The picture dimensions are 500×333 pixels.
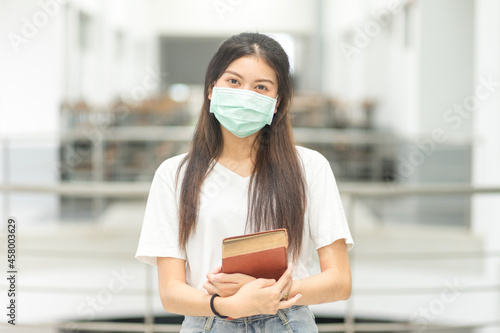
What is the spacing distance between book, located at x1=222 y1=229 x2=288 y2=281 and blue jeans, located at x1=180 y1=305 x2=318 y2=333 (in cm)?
15

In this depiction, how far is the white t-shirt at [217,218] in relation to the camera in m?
1.20

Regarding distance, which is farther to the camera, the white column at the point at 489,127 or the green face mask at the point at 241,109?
the white column at the point at 489,127

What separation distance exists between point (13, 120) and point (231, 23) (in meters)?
9.07

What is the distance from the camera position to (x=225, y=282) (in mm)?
1115

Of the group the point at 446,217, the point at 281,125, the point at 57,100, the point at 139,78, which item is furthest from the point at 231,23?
the point at 281,125

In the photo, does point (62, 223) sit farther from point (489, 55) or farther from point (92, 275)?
point (489, 55)

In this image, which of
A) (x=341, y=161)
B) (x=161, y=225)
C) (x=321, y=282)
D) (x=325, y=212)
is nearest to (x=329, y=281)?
(x=321, y=282)

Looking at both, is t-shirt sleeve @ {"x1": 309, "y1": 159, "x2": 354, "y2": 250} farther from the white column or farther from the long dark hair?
the white column

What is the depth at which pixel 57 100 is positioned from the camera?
6723mm

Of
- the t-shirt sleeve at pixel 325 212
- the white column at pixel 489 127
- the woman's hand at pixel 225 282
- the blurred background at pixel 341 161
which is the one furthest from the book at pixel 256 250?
the white column at pixel 489 127

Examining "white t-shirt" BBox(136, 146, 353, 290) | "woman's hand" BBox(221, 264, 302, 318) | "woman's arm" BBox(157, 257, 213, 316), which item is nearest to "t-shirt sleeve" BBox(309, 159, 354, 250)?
"white t-shirt" BBox(136, 146, 353, 290)

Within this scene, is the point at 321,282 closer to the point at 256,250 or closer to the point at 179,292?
the point at 256,250

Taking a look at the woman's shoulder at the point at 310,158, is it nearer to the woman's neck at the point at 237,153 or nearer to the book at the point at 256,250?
the woman's neck at the point at 237,153

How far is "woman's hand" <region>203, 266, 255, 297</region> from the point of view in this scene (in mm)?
1110
